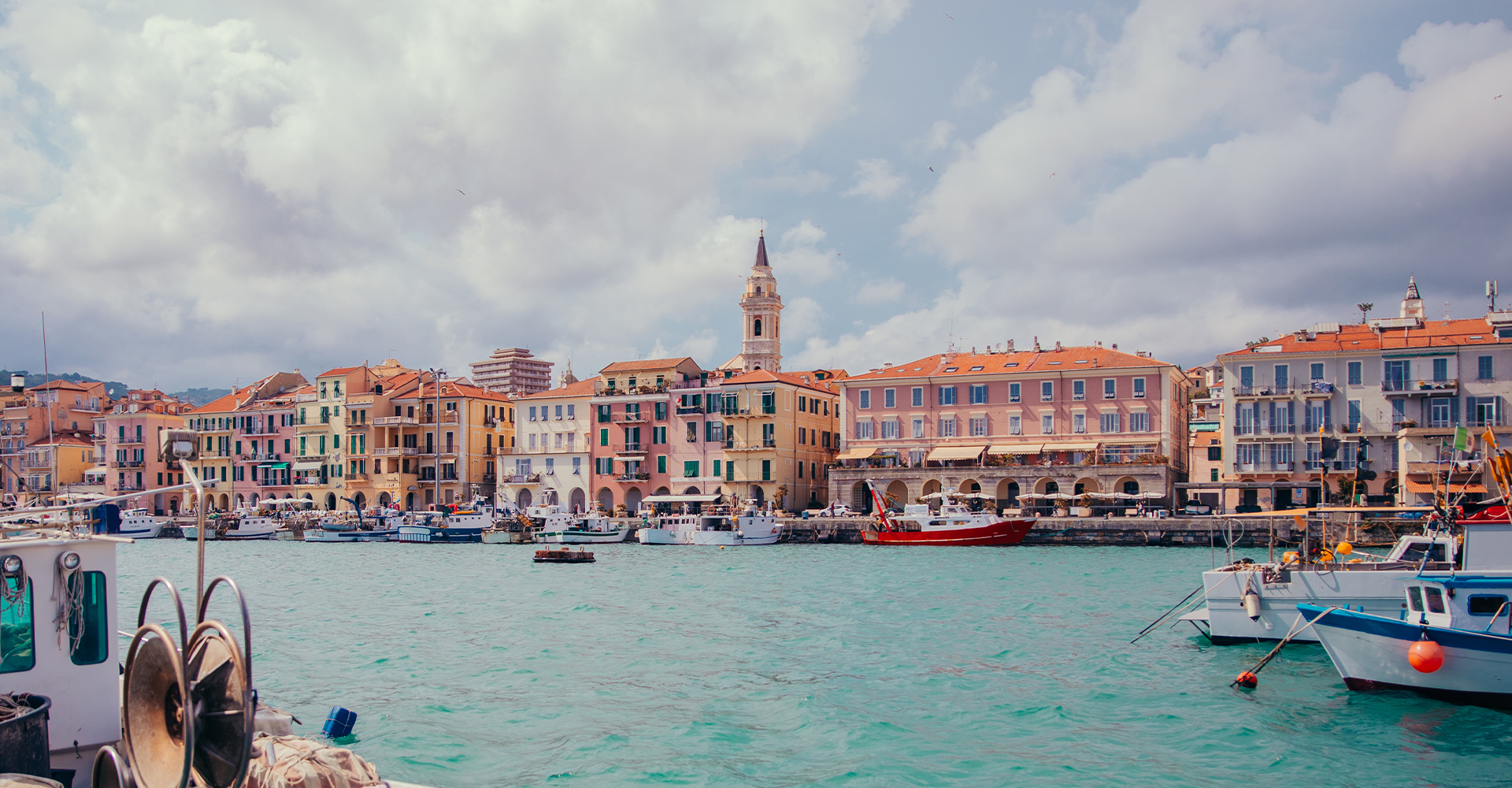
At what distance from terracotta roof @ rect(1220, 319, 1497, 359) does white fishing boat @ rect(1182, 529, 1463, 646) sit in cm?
3811

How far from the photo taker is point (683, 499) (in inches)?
2566

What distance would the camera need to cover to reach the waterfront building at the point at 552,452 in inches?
2975

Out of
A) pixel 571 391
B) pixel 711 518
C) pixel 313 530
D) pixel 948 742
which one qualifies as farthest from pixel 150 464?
pixel 948 742

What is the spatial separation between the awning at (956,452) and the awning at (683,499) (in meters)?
12.7

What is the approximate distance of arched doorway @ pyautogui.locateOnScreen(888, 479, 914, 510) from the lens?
2530 inches

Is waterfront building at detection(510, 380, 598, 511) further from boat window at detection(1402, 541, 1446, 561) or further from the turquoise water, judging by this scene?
boat window at detection(1402, 541, 1446, 561)

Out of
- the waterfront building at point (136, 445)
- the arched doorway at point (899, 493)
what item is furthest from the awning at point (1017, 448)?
the waterfront building at point (136, 445)

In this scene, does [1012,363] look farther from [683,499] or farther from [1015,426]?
[683,499]

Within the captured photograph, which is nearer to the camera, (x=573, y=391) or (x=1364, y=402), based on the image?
(x=1364, y=402)

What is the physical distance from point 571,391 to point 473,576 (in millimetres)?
37852

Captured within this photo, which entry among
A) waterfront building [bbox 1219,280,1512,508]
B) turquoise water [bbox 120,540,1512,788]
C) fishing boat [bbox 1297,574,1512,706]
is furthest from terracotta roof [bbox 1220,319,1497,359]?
fishing boat [bbox 1297,574,1512,706]

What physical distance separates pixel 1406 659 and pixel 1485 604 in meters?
1.31

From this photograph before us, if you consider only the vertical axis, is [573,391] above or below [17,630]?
above

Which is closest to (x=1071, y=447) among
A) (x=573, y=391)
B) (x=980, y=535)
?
(x=980, y=535)
